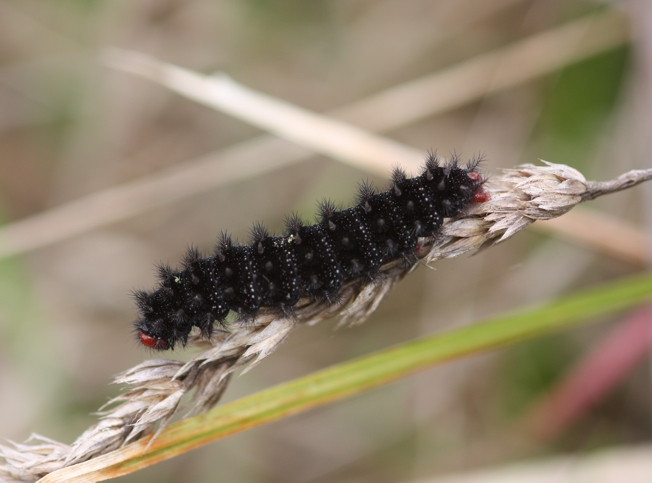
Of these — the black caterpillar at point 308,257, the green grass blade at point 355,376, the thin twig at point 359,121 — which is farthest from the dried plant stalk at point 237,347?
the thin twig at point 359,121

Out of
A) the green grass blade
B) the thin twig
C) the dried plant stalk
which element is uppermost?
the thin twig

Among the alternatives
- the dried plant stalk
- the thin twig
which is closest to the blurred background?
the thin twig

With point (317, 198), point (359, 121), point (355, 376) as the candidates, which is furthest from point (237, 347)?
point (317, 198)

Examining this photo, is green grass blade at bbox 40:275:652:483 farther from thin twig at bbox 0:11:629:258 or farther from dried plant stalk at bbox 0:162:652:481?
thin twig at bbox 0:11:629:258

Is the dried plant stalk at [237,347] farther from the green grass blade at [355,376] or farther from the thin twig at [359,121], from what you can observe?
the thin twig at [359,121]

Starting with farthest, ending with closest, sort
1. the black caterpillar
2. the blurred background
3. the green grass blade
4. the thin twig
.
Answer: the blurred background, the thin twig, the black caterpillar, the green grass blade

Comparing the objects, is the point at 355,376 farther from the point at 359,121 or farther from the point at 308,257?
the point at 359,121

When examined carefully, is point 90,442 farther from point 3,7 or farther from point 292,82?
point 3,7
